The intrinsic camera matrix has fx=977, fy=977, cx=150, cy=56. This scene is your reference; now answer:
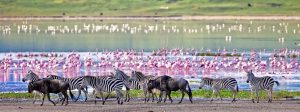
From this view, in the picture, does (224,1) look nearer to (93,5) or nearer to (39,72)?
(93,5)

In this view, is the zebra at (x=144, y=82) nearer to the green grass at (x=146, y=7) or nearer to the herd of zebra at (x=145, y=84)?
the herd of zebra at (x=145, y=84)

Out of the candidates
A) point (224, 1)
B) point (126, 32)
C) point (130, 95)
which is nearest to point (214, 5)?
point (224, 1)

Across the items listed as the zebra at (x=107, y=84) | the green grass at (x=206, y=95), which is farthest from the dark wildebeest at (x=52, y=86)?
the green grass at (x=206, y=95)

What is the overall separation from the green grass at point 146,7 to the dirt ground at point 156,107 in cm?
12647

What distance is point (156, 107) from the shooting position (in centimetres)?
2608

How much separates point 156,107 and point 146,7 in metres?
143

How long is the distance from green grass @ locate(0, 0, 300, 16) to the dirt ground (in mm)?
126470

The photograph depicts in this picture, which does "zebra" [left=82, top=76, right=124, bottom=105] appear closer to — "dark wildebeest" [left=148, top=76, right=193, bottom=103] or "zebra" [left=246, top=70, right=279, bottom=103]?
"dark wildebeest" [left=148, top=76, right=193, bottom=103]

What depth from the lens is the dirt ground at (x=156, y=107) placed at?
83.0 feet

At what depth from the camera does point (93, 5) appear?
176500 mm

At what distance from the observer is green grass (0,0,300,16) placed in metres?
158

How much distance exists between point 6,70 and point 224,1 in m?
129

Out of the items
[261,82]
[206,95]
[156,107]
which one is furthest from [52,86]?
[261,82]

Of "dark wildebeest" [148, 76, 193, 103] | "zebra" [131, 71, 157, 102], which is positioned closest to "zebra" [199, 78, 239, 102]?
"dark wildebeest" [148, 76, 193, 103]
